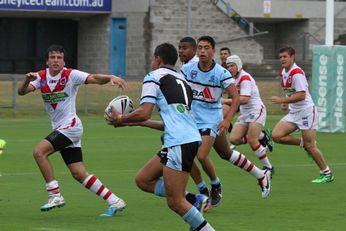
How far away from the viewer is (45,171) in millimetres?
12672

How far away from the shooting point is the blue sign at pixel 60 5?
46.3m

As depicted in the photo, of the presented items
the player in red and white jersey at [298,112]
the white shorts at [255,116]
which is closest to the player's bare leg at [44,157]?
the player in red and white jersey at [298,112]

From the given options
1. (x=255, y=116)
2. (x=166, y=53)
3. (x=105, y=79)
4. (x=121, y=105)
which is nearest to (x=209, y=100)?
(x=105, y=79)

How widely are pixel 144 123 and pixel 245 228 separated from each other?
1760 mm

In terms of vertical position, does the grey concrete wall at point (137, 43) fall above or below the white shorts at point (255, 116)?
above

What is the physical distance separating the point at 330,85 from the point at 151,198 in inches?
605

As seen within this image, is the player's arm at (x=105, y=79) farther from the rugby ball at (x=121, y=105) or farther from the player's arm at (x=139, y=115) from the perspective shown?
the player's arm at (x=139, y=115)

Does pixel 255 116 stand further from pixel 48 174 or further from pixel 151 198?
pixel 48 174

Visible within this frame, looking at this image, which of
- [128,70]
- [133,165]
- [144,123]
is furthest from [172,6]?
[144,123]

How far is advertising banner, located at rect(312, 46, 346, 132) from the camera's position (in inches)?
1128

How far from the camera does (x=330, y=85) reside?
28.8m

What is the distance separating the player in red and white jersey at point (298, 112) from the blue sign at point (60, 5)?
30468 mm

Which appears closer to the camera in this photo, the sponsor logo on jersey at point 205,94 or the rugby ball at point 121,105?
the rugby ball at point 121,105

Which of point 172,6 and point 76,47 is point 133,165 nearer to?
point 172,6
